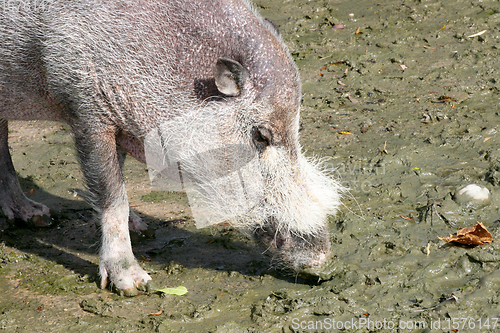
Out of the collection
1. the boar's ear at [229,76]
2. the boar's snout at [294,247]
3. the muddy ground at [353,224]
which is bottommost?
the muddy ground at [353,224]

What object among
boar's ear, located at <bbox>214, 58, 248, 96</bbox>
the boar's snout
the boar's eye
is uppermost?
boar's ear, located at <bbox>214, 58, 248, 96</bbox>

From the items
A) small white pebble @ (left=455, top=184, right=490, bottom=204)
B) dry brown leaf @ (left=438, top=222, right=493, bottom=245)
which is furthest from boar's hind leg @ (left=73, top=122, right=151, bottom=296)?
small white pebble @ (left=455, top=184, right=490, bottom=204)

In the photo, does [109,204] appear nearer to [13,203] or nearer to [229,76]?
[229,76]

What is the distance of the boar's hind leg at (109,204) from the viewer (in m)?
3.76

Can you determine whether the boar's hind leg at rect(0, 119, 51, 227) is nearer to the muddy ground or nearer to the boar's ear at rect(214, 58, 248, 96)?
the muddy ground

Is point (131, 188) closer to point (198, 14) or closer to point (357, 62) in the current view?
point (198, 14)

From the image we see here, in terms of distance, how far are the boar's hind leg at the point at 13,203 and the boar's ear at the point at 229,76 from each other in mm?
2587

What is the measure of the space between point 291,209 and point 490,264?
152cm

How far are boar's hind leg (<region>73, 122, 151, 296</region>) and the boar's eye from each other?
1.11m

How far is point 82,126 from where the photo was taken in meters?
3.73

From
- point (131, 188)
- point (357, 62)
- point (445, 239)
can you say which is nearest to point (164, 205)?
point (131, 188)

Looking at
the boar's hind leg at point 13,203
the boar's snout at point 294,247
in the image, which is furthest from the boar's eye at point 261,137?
the boar's hind leg at point 13,203

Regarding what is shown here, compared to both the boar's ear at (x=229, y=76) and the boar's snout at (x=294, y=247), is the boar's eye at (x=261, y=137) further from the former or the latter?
the boar's snout at (x=294, y=247)

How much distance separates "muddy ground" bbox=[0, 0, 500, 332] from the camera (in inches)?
137
